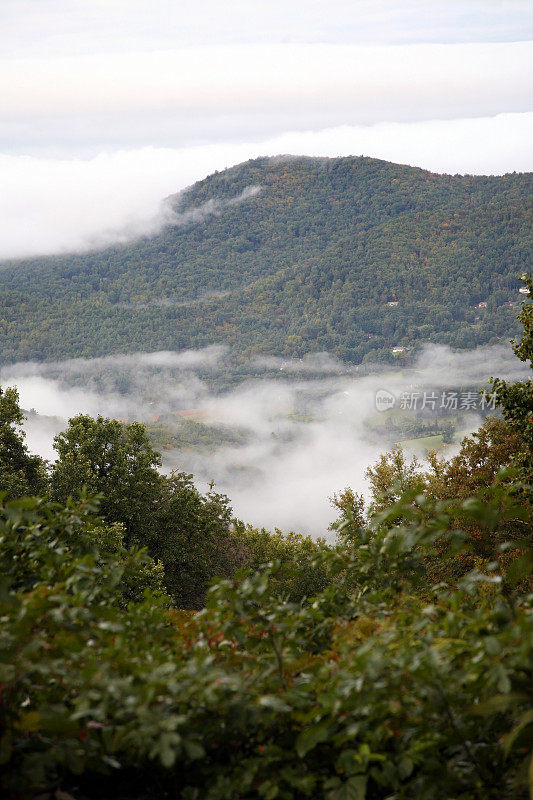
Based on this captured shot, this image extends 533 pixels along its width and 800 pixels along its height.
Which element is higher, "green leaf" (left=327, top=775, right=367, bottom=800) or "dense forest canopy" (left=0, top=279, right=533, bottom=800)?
"dense forest canopy" (left=0, top=279, right=533, bottom=800)

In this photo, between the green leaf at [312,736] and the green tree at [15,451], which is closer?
the green leaf at [312,736]

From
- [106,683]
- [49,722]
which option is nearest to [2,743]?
[49,722]

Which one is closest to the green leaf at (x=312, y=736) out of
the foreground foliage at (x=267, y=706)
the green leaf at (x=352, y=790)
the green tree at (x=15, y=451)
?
the foreground foliage at (x=267, y=706)

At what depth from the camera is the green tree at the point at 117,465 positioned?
866 inches

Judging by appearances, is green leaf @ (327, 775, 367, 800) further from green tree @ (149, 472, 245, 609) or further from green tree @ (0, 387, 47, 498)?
green tree @ (149, 472, 245, 609)

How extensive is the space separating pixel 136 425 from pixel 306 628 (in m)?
20.3

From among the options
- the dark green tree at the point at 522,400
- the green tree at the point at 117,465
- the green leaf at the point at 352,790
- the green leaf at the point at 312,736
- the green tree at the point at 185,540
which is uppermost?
the dark green tree at the point at 522,400

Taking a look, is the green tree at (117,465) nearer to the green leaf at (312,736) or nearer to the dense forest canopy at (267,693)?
the dense forest canopy at (267,693)

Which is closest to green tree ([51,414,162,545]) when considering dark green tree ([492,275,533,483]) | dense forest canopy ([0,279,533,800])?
dark green tree ([492,275,533,483])

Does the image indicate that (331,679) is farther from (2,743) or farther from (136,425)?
(136,425)

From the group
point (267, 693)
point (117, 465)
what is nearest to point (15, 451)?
point (117, 465)

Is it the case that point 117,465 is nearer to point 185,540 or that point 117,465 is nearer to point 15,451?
point 185,540

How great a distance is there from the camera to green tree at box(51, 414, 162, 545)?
22.0m

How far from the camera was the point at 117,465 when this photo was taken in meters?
22.6
